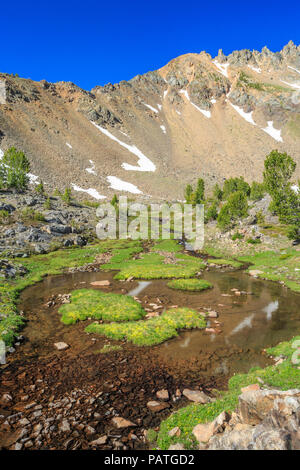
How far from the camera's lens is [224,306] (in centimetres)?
2423

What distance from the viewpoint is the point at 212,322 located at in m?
20.5

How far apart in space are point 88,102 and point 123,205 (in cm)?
12625

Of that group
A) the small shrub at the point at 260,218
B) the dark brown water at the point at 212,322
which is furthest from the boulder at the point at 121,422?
the small shrub at the point at 260,218

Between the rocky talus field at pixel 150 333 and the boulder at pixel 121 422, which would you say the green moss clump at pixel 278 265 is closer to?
the rocky talus field at pixel 150 333

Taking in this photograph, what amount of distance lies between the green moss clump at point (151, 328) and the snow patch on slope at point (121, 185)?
4684 inches

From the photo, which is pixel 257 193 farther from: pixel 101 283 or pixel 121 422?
pixel 121 422

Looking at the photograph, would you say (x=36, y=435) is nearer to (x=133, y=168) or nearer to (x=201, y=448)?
(x=201, y=448)

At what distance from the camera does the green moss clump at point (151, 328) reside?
17.4 meters

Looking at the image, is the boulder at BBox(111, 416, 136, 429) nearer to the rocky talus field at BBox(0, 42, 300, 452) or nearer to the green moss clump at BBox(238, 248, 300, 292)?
the rocky talus field at BBox(0, 42, 300, 452)

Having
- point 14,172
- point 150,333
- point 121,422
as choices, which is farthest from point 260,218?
point 14,172

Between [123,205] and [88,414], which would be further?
[123,205]

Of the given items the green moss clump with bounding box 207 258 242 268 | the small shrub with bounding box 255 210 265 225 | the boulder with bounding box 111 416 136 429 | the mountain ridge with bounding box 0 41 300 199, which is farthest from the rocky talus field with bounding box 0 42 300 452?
the mountain ridge with bounding box 0 41 300 199

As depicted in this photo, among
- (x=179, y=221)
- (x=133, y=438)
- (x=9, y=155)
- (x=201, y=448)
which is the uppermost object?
(x=9, y=155)

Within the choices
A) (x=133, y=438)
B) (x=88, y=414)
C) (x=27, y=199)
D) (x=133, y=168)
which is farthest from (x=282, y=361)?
(x=133, y=168)
